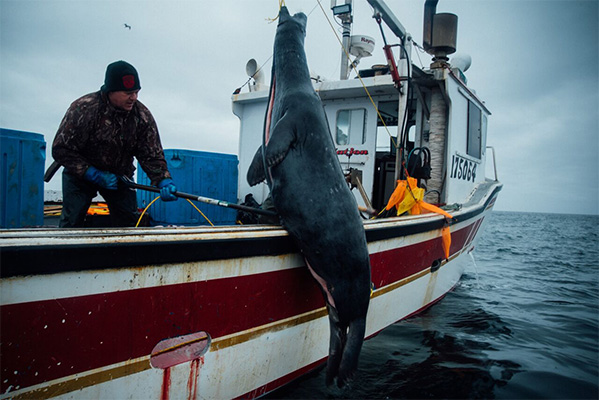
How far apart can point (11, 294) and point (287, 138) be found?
56.0 inches

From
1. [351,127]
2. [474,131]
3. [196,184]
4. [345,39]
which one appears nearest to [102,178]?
[196,184]

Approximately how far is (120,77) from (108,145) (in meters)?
0.57

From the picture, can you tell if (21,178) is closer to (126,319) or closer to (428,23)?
(126,319)

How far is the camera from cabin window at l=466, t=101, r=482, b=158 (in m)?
6.05

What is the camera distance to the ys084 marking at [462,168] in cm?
536

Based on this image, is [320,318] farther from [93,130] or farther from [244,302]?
[93,130]

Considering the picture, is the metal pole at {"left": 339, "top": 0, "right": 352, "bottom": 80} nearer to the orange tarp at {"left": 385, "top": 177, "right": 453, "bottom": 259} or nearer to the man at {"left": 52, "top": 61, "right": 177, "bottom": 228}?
the orange tarp at {"left": 385, "top": 177, "right": 453, "bottom": 259}

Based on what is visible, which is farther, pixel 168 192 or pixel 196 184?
pixel 196 184

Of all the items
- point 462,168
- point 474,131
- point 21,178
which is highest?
point 474,131

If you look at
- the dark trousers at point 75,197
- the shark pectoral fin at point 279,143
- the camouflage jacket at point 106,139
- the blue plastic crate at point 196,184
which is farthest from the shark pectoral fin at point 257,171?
the blue plastic crate at point 196,184

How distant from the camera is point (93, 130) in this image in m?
2.68

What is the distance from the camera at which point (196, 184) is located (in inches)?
192

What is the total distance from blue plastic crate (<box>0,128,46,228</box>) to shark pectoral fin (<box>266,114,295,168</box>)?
2.29 metres

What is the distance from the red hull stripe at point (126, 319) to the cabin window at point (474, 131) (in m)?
5.13
